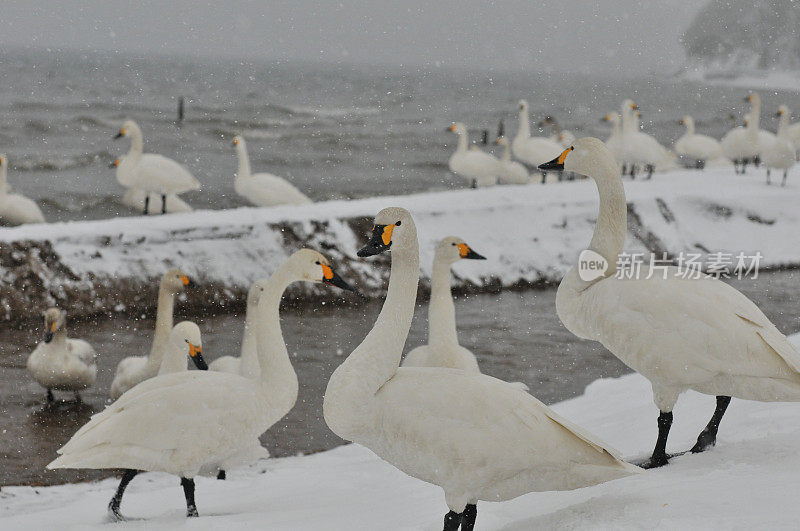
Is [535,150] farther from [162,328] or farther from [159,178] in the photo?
[162,328]

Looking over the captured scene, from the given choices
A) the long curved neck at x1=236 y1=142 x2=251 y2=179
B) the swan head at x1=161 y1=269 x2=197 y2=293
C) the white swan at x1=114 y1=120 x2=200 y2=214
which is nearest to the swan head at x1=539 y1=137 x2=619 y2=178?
the swan head at x1=161 y1=269 x2=197 y2=293

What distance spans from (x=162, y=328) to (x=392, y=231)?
4017 millimetres

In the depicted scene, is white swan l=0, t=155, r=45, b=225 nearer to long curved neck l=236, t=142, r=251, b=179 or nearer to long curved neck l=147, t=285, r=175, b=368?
long curved neck l=236, t=142, r=251, b=179

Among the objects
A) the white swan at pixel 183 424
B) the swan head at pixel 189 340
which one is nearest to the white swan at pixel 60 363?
the swan head at pixel 189 340

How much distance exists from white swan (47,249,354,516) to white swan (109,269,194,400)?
2.03 m

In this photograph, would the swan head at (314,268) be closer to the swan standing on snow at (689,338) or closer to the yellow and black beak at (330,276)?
the yellow and black beak at (330,276)

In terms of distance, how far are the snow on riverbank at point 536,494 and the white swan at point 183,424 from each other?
0.29 m

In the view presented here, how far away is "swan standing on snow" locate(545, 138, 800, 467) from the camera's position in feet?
14.3

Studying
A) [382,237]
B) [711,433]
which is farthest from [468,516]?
[711,433]

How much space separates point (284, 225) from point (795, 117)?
49442 millimetres

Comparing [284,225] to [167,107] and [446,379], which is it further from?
[167,107]

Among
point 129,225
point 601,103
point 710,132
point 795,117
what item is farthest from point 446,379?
point 601,103

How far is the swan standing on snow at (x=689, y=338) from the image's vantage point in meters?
4.37

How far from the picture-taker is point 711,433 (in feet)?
15.6
